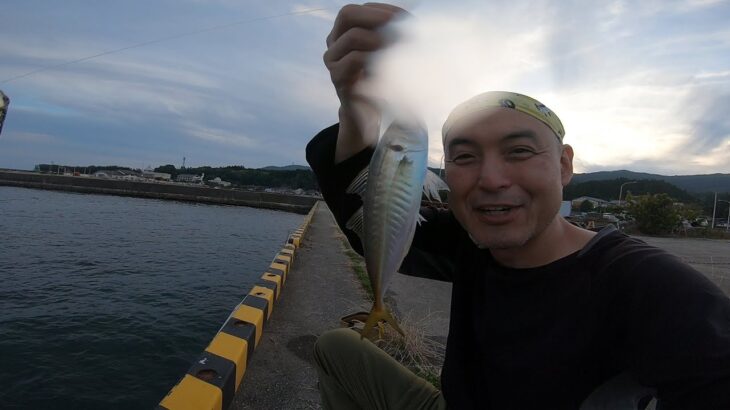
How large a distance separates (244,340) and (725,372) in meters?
3.58

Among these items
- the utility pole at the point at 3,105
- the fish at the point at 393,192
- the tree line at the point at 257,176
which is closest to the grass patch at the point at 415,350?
the fish at the point at 393,192

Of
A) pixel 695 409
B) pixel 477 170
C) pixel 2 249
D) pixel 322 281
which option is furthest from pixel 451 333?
pixel 2 249

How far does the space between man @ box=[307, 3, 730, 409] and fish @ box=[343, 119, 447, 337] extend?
→ 0.16 m

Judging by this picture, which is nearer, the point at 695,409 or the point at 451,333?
the point at 695,409

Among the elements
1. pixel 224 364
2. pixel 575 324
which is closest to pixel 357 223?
pixel 575 324

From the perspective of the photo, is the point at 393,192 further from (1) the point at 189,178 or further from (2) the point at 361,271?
(1) the point at 189,178

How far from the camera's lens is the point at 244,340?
3.81 metres

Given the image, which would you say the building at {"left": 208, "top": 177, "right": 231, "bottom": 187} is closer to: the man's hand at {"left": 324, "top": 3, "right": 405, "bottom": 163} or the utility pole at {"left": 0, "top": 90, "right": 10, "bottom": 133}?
the utility pole at {"left": 0, "top": 90, "right": 10, "bottom": 133}

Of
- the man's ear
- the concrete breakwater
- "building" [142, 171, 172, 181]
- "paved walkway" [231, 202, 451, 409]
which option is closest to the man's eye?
the man's ear

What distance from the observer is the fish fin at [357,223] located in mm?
1781

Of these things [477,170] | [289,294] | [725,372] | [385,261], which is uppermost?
[477,170]

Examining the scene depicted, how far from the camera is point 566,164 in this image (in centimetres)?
171

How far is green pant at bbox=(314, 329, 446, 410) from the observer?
214cm

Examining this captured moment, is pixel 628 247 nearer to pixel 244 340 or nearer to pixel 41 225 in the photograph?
pixel 244 340
